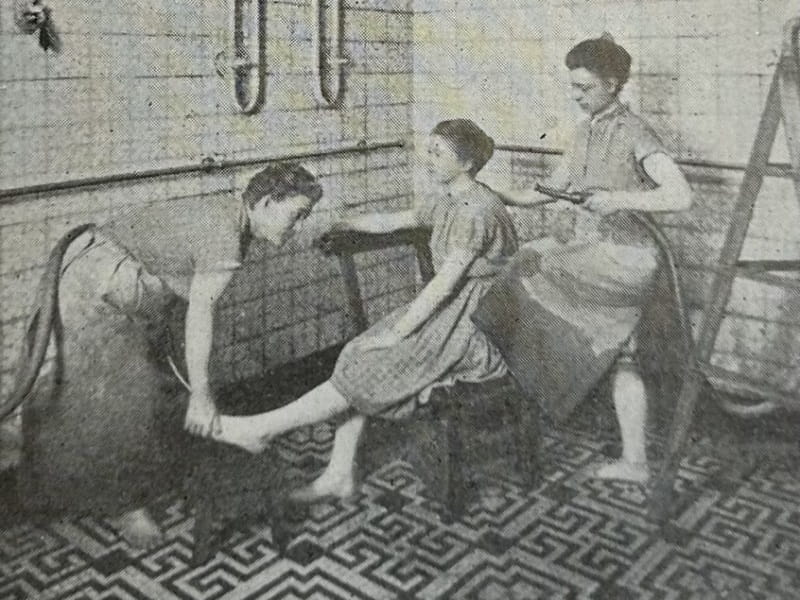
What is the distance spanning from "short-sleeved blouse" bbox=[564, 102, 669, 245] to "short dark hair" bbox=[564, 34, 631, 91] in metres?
0.11

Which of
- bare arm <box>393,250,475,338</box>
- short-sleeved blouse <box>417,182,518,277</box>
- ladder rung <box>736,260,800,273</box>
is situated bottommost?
bare arm <box>393,250,475,338</box>

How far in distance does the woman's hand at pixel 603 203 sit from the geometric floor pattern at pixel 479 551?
0.66 meters

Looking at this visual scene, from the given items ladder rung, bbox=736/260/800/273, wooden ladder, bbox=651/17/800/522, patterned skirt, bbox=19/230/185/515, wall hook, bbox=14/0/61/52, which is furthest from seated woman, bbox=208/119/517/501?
wall hook, bbox=14/0/61/52

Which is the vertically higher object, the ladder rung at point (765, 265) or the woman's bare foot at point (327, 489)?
the ladder rung at point (765, 265)

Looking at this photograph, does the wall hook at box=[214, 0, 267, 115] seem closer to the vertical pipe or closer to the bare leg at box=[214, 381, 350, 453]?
the vertical pipe

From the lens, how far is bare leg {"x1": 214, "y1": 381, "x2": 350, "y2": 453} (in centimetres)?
190

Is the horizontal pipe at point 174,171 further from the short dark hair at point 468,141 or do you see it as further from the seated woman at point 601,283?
the seated woman at point 601,283

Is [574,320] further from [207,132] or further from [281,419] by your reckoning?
[207,132]

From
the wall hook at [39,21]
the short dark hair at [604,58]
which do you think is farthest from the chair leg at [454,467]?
the wall hook at [39,21]

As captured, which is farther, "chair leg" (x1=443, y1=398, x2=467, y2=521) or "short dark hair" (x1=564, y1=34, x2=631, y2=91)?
"short dark hair" (x1=564, y1=34, x2=631, y2=91)

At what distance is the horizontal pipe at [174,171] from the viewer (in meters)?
1.75

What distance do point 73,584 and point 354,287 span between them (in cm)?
95

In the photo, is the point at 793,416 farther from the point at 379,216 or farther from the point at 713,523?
the point at 379,216

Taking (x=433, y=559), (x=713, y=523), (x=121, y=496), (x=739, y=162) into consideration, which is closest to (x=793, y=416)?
(x=713, y=523)
